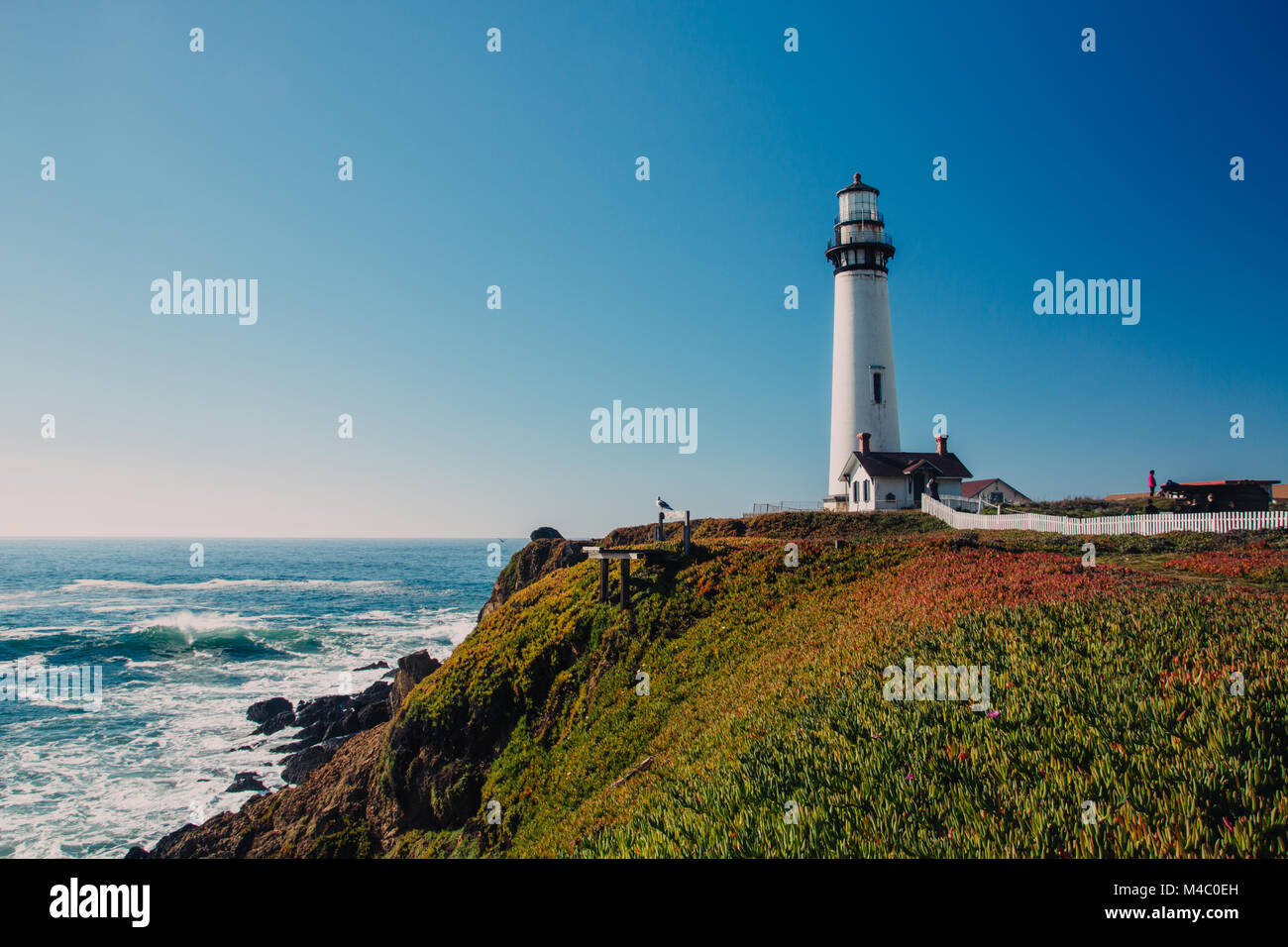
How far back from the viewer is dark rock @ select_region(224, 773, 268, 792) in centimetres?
2330

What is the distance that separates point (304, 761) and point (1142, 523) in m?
34.7

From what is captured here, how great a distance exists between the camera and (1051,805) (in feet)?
16.6

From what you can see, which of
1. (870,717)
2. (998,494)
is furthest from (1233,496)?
(870,717)

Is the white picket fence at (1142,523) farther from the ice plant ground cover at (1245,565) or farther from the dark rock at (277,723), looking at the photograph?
the dark rock at (277,723)

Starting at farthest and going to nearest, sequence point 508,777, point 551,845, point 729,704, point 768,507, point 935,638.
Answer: point 768,507, point 508,777, point 729,704, point 935,638, point 551,845

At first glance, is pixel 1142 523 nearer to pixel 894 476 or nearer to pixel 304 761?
pixel 894 476

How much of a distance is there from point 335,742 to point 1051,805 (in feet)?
97.3

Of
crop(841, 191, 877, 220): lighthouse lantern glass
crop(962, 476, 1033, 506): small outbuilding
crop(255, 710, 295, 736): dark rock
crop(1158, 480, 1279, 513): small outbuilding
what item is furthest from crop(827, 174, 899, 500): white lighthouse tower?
crop(255, 710, 295, 736): dark rock

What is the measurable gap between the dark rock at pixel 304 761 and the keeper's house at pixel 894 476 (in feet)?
109

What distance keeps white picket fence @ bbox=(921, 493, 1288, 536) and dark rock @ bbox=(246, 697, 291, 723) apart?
36.7 meters

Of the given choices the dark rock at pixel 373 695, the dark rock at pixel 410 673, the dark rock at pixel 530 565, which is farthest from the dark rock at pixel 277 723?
the dark rock at pixel 530 565

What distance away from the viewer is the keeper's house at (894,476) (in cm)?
4256
